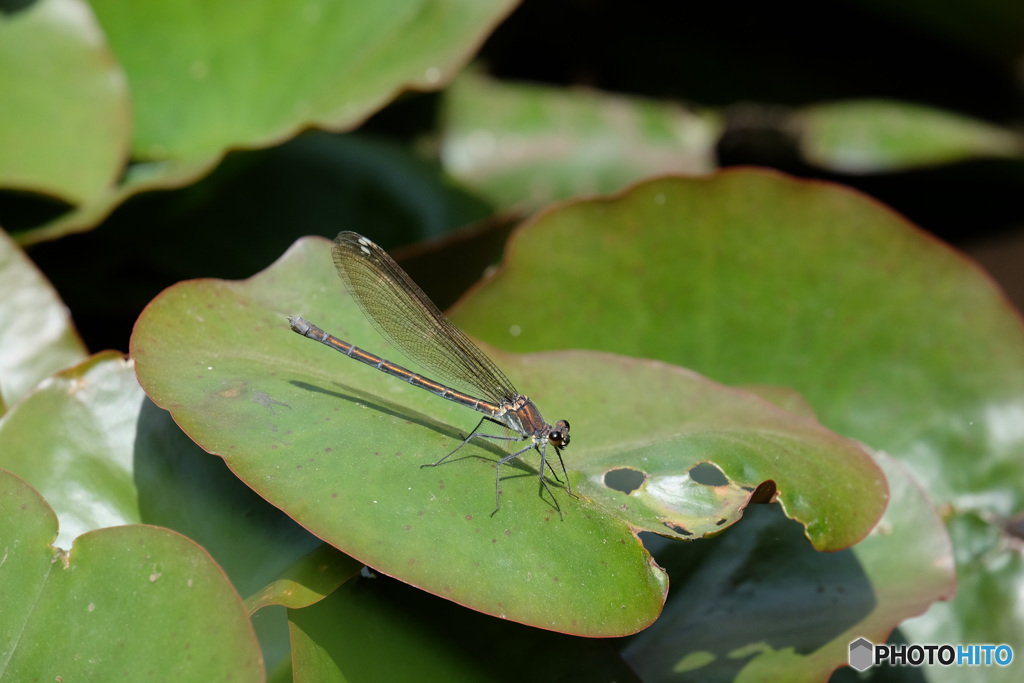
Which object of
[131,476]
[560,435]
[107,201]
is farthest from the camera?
[107,201]

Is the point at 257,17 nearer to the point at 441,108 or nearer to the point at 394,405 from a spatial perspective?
the point at 441,108

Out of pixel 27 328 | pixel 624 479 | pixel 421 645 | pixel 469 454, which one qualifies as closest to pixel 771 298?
pixel 624 479

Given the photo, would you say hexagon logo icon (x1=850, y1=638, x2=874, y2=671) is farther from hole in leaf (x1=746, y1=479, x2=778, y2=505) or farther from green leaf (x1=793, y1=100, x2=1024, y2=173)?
green leaf (x1=793, y1=100, x2=1024, y2=173)

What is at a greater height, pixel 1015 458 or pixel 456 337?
pixel 456 337

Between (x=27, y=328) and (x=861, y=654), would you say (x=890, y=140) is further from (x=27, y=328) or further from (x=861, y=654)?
(x=27, y=328)

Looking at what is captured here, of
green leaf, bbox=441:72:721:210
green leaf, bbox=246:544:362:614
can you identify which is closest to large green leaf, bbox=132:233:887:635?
green leaf, bbox=246:544:362:614

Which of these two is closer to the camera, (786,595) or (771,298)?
(786,595)

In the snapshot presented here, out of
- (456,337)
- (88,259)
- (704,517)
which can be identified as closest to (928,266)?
(704,517)
